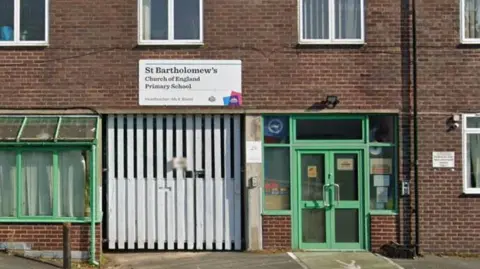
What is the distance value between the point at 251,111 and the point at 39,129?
3767 millimetres

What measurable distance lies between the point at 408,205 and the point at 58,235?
20.5 feet

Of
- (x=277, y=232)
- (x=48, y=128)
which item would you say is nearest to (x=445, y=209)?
(x=277, y=232)

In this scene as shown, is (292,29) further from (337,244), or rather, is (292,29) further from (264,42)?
(337,244)

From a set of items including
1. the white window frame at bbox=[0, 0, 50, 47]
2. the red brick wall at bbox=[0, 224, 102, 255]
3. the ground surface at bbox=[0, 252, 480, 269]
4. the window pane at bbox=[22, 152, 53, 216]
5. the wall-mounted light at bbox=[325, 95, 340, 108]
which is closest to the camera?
the ground surface at bbox=[0, 252, 480, 269]

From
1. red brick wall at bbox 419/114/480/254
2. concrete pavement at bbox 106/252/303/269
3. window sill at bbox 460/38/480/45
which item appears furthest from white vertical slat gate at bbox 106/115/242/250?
window sill at bbox 460/38/480/45

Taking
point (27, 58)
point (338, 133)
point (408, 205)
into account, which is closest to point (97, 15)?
point (27, 58)

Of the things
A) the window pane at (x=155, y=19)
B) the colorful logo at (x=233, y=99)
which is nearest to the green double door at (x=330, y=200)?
the colorful logo at (x=233, y=99)

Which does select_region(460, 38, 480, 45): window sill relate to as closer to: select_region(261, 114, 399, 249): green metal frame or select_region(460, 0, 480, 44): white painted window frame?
select_region(460, 0, 480, 44): white painted window frame

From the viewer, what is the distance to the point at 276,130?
13.0m

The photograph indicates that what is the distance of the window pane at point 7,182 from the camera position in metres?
12.6

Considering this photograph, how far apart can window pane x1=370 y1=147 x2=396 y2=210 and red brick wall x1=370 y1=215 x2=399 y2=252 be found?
9.4 inches

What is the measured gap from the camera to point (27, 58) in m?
12.8

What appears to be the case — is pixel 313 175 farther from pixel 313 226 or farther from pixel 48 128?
pixel 48 128

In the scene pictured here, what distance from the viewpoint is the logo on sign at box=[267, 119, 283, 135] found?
510 inches
